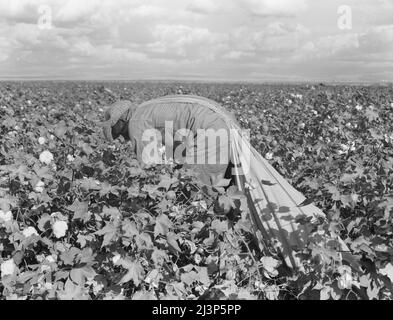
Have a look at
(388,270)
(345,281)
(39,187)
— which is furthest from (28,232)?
(388,270)

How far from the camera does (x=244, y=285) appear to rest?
2.84 m

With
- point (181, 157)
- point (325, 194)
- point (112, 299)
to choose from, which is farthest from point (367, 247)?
point (181, 157)

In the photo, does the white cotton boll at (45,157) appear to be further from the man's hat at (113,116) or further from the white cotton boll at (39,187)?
the man's hat at (113,116)

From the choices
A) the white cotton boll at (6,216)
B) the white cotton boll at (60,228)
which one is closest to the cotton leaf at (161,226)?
the white cotton boll at (60,228)

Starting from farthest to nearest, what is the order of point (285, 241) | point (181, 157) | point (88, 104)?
point (88, 104)
point (181, 157)
point (285, 241)

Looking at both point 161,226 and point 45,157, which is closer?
point 161,226

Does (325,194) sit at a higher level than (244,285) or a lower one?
higher

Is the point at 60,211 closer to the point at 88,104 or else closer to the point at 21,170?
the point at 21,170

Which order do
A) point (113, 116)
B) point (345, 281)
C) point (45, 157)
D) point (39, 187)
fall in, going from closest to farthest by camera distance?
point (345, 281) → point (39, 187) → point (45, 157) → point (113, 116)

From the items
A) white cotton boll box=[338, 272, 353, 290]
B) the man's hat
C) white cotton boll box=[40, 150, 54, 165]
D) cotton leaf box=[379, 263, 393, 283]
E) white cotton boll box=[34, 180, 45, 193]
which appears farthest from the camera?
the man's hat

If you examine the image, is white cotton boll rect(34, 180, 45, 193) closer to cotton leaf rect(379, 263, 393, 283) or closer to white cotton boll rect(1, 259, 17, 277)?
white cotton boll rect(1, 259, 17, 277)

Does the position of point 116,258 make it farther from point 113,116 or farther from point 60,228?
point 113,116

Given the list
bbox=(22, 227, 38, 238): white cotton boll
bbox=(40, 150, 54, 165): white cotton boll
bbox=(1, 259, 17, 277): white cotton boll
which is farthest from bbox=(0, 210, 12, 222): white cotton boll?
bbox=(40, 150, 54, 165): white cotton boll

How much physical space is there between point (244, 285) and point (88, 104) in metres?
7.99
